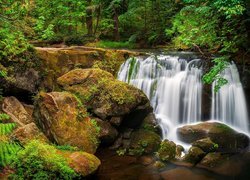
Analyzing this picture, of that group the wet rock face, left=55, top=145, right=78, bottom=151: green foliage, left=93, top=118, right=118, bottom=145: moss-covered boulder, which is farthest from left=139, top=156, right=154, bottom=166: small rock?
the wet rock face

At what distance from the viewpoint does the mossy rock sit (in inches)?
401

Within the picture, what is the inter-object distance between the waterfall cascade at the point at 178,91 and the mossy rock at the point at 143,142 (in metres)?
0.85

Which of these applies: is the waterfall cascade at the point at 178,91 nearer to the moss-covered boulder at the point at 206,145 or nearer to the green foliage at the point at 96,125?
the moss-covered boulder at the point at 206,145

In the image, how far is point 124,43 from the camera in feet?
72.1

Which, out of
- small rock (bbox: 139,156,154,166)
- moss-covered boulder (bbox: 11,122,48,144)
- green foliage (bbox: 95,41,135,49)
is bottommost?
small rock (bbox: 139,156,154,166)

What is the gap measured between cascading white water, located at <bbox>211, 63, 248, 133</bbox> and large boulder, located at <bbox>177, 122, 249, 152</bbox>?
0.70 metres

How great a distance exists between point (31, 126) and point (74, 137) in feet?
4.10

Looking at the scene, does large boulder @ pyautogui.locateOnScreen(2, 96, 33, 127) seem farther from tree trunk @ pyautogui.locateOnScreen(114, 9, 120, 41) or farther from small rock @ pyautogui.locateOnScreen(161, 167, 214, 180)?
tree trunk @ pyautogui.locateOnScreen(114, 9, 120, 41)

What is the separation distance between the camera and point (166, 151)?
381 inches

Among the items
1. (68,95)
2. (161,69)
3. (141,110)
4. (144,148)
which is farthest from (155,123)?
(68,95)

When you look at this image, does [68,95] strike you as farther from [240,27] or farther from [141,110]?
[240,27]

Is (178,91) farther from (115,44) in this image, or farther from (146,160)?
(115,44)

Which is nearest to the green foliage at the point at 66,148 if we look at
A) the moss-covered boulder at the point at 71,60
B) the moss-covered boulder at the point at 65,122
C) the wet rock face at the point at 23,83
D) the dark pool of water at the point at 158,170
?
the moss-covered boulder at the point at 65,122

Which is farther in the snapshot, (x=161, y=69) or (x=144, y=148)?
(x=161, y=69)
